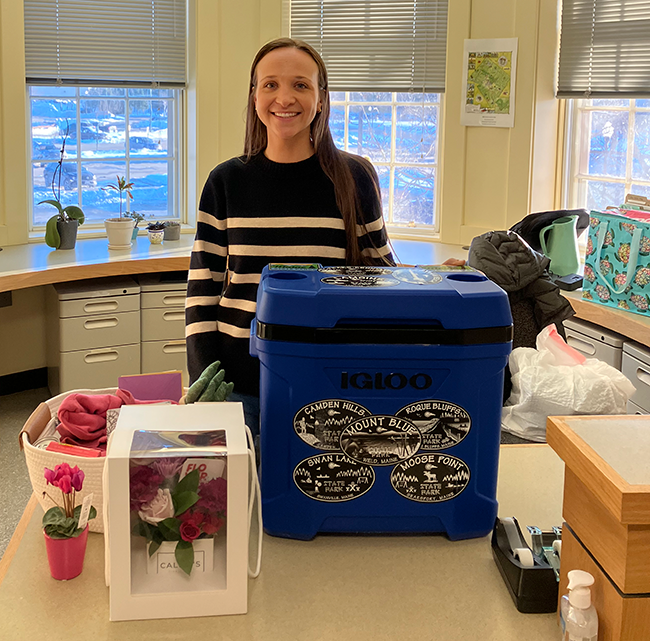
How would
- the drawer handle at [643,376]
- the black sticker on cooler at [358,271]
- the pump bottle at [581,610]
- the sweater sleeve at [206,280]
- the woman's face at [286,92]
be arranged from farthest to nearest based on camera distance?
the drawer handle at [643,376], the sweater sleeve at [206,280], the woman's face at [286,92], the black sticker on cooler at [358,271], the pump bottle at [581,610]

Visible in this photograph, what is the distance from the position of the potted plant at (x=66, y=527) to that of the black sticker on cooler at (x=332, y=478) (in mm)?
311

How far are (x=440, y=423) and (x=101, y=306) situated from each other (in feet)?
10.9

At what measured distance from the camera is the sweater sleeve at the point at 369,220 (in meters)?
1.84

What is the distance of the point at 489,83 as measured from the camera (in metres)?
4.61

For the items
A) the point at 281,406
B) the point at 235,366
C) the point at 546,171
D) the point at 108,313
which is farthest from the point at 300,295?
the point at 546,171

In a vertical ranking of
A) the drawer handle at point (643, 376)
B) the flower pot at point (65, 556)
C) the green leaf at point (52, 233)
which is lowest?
the drawer handle at point (643, 376)

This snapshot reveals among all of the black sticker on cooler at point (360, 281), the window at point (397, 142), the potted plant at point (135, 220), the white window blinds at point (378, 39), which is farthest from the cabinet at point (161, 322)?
the black sticker on cooler at point (360, 281)

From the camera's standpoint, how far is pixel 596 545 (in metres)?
1.00

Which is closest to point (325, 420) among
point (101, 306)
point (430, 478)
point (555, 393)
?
point (430, 478)

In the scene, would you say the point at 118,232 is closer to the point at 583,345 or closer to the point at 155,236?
the point at 155,236

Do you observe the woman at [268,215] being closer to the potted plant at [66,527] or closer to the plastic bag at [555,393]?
the potted plant at [66,527]

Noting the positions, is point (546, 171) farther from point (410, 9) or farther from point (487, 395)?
point (487, 395)

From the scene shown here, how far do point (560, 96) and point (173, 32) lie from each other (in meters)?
2.27

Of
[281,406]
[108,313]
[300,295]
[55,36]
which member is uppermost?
[55,36]
